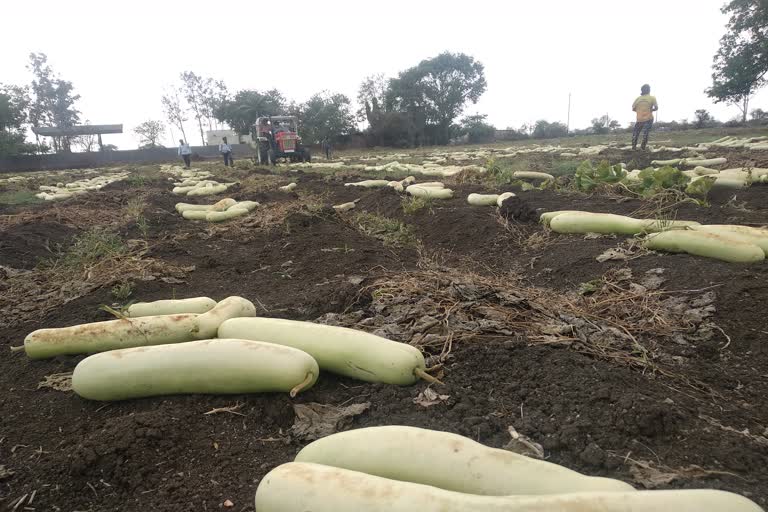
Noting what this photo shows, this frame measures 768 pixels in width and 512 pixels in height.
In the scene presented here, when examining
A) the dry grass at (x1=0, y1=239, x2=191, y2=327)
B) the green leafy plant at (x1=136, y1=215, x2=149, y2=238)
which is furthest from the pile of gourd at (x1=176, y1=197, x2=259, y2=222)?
the dry grass at (x1=0, y1=239, x2=191, y2=327)

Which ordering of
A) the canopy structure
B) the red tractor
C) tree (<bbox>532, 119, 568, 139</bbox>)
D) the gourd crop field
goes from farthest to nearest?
tree (<bbox>532, 119, 568, 139</bbox>)
the canopy structure
the red tractor
the gourd crop field

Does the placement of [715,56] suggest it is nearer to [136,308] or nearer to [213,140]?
[136,308]

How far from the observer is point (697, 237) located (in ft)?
13.6

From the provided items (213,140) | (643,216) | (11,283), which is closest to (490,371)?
(643,216)

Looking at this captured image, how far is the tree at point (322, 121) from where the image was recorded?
48469 mm

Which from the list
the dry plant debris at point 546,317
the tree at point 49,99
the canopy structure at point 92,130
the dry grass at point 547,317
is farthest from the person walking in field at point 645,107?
the tree at point 49,99

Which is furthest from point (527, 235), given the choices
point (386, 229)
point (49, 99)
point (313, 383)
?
point (49, 99)

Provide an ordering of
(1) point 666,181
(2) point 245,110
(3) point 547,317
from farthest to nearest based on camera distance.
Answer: (2) point 245,110 → (1) point 666,181 → (3) point 547,317

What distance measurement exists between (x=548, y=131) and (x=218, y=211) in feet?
151

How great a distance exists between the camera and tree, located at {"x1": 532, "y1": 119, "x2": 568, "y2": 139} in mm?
47312

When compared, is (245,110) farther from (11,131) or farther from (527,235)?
(527,235)

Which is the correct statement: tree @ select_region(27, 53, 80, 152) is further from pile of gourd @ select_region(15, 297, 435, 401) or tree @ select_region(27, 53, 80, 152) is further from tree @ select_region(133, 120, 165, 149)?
pile of gourd @ select_region(15, 297, 435, 401)

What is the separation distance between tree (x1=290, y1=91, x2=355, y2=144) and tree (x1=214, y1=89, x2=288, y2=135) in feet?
20.8

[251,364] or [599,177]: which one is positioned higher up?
[599,177]
